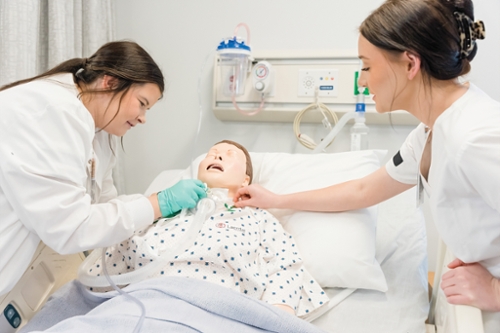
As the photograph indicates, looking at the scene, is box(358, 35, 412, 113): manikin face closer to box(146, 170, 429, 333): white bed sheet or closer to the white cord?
box(146, 170, 429, 333): white bed sheet

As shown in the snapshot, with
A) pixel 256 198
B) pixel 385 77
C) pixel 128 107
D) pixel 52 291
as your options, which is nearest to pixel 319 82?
pixel 256 198

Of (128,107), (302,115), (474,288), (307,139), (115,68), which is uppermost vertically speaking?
(115,68)

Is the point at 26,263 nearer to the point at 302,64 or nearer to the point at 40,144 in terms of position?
the point at 40,144

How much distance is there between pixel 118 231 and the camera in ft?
4.08

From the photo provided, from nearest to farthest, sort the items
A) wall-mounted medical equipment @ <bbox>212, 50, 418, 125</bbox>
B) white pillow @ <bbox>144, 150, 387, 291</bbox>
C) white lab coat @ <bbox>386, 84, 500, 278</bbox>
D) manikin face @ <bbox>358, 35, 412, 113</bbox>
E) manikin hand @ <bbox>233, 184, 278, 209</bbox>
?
white lab coat @ <bbox>386, 84, 500, 278</bbox>, manikin face @ <bbox>358, 35, 412, 113</bbox>, white pillow @ <bbox>144, 150, 387, 291</bbox>, manikin hand @ <bbox>233, 184, 278, 209</bbox>, wall-mounted medical equipment @ <bbox>212, 50, 418, 125</bbox>

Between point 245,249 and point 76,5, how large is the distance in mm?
1458

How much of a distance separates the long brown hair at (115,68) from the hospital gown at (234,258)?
416mm

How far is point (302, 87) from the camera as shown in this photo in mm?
2086

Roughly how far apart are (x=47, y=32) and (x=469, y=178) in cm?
176

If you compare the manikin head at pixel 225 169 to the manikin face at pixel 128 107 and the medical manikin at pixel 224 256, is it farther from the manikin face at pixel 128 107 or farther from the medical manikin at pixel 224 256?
the manikin face at pixel 128 107

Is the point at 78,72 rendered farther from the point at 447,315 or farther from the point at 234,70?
the point at 447,315

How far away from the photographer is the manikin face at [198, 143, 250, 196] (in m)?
1.64

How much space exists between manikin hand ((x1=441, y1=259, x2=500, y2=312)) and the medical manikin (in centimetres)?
38

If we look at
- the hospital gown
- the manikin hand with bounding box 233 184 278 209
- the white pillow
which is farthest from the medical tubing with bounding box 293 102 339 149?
the hospital gown
